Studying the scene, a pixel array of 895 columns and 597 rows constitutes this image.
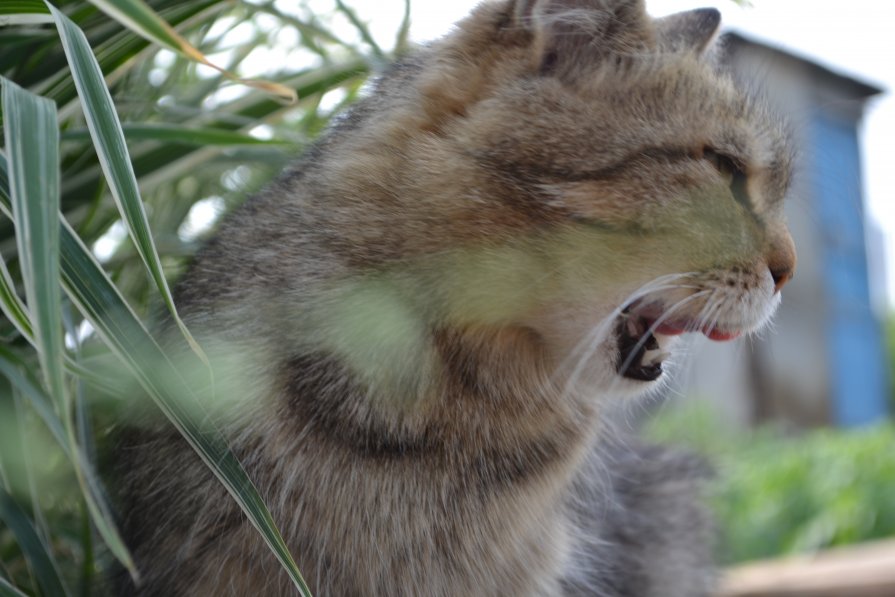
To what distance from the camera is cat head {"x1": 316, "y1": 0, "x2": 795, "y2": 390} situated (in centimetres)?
121

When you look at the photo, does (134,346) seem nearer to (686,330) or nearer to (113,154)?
(113,154)

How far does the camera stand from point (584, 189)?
1192 millimetres

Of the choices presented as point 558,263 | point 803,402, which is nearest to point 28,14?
point 558,263

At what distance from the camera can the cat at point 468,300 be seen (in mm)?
1221

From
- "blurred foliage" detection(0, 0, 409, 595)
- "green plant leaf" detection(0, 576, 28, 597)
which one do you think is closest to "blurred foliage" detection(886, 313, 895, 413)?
"blurred foliage" detection(0, 0, 409, 595)

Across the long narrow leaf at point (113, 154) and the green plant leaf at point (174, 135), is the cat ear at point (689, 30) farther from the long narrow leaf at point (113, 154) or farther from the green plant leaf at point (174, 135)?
the long narrow leaf at point (113, 154)

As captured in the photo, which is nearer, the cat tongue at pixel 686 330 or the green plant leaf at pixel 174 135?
the cat tongue at pixel 686 330

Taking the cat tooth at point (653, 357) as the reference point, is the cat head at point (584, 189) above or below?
above

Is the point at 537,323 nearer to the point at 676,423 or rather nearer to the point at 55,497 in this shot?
the point at 55,497

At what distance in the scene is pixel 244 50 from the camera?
84.6 inches

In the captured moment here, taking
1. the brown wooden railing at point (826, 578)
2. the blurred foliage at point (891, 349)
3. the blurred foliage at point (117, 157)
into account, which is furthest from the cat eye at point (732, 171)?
the blurred foliage at point (891, 349)


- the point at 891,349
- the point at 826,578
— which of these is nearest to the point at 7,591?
the point at 826,578

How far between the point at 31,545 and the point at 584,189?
2.59 feet

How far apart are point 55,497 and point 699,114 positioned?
1133mm
